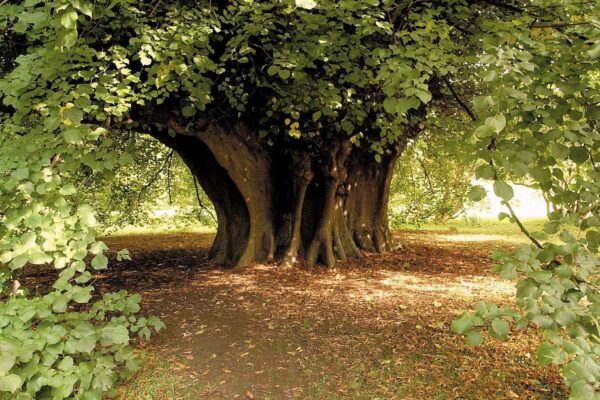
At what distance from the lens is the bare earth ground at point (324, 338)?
4105 mm

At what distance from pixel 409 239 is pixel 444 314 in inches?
331

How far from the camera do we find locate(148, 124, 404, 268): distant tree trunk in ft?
27.5

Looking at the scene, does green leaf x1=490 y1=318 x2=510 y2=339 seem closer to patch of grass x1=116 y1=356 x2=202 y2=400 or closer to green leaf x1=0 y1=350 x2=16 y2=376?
green leaf x1=0 y1=350 x2=16 y2=376

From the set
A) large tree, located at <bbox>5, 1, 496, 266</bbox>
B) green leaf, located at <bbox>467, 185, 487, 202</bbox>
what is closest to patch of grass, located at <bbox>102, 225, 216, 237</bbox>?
large tree, located at <bbox>5, 1, 496, 266</bbox>

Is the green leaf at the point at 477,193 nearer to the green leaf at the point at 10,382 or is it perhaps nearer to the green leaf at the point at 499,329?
the green leaf at the point at 499,329

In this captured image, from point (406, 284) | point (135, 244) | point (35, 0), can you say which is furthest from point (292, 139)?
point (135, 244)

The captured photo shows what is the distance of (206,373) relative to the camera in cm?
443

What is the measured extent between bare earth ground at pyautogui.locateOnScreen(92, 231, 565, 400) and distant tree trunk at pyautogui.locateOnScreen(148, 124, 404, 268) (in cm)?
58

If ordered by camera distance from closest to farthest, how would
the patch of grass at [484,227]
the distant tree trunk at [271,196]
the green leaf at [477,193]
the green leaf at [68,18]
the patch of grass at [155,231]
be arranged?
1. the green leaf at [477,193]
2. the green leaf at [68,18]
3. the distant tree trunk at [271,196]
4. the patch of grass at [155,231]
5. the patch of grass at [484,227]

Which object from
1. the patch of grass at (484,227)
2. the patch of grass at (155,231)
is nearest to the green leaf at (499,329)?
the patch of grass at (484,227)

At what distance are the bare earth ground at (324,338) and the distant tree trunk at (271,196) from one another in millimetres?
579

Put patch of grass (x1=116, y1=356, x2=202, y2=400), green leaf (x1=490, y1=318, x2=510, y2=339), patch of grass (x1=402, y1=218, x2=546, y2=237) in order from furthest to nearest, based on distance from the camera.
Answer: patch of grass (x1=402, y1=218, x2=546, y2=237)
patch of grass (x1=116, y1=356, x2=202, y2=400)
green leaf (x1=490, y1=318, x2=510, y2=339)

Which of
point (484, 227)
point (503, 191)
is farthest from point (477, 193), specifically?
point (484, 227)

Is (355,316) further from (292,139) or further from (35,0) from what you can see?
(35,0)
